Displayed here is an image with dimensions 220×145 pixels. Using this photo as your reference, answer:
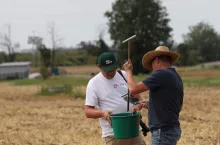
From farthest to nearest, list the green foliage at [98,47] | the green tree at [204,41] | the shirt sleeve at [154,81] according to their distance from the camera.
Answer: the green tree at [204,41] → the green foliage at [98,47] → the shirt sleeve at [154,81]

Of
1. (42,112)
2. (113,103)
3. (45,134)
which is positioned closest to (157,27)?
(42,112)

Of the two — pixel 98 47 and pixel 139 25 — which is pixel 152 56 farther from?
pixel 98 47

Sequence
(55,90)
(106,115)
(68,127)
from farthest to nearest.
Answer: (55,90)
(68,127)
(106,115)

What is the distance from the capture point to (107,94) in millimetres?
4480

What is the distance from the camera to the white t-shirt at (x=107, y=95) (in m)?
4.46

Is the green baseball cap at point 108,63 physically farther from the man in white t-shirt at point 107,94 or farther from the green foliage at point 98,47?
the green foliage at point 98,47

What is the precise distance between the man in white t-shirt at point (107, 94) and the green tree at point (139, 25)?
5365 centimetres

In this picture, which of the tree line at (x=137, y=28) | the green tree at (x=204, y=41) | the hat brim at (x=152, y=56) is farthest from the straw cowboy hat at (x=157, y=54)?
the green tree at (x=204, y=41)

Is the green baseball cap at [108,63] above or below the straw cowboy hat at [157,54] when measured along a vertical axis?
below

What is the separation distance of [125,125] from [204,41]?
345ft

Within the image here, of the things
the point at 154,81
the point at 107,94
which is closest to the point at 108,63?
the point at 107,94

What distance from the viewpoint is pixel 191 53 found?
8569cm

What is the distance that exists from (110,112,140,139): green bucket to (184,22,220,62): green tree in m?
88.9

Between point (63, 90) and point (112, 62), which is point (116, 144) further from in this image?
point (63, 90)
